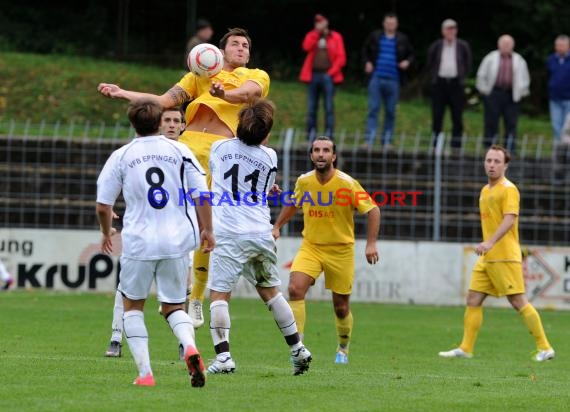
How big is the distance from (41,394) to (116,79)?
69.3 feet

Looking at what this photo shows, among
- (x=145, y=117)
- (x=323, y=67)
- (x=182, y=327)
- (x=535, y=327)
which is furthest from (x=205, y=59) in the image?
(x=323, y=67)

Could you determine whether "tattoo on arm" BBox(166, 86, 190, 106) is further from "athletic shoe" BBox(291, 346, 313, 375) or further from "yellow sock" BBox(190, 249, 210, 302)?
"athletic shoe" BBox(291, 346, 313, 375)

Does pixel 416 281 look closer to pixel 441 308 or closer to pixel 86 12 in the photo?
pixel 441 308

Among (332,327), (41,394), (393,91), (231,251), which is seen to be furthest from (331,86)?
(41,394)

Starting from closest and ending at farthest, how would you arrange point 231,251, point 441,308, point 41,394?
point 41,394
point 231,251
point 441,308

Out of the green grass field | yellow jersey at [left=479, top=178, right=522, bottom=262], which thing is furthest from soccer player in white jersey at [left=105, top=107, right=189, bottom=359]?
yellow jersey at [left=479, top=178, right=522, bottom=262]

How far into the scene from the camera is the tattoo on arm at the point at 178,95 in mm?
11215

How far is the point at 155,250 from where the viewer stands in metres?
8.73

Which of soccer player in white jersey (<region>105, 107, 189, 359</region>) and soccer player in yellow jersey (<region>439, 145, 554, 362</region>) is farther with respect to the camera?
soccer player in yellow jersey (<region>439, 145, 554, 362</region>)

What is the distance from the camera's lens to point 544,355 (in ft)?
44.2

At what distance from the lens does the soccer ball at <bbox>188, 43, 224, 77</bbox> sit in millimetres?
11078

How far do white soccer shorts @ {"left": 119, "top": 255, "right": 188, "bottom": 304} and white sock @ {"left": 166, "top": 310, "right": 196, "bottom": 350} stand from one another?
93mm

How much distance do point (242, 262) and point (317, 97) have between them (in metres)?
12.6

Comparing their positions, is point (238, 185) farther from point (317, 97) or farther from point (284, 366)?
point (317, 97)
